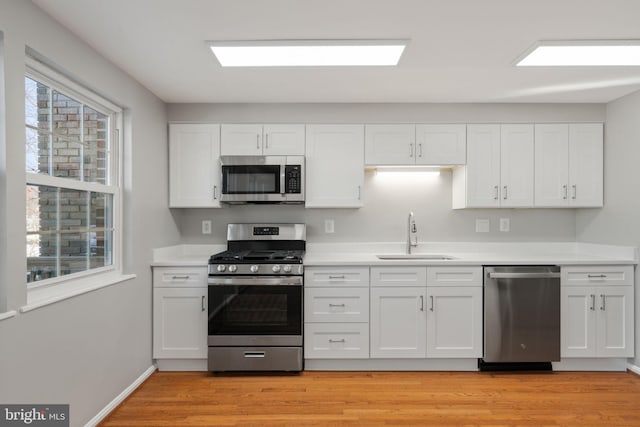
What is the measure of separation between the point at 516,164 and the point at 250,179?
2.35 m

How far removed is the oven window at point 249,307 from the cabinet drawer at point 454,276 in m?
1.08

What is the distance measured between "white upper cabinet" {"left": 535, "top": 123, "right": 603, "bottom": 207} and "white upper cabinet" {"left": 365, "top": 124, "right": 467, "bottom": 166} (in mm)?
712

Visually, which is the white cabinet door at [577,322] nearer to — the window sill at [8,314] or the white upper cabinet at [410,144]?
the white upper cabinet at [410,144]

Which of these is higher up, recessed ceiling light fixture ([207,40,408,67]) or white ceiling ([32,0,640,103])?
white ceiling ([32,0,640,103])

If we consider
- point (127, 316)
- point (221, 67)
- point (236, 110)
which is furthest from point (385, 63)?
point (127, 316)

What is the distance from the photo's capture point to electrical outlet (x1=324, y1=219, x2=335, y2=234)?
3.69 meters

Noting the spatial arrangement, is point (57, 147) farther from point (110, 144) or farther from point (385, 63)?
point (385, 63)

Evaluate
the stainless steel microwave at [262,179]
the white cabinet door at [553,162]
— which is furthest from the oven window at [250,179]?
the white cabinet door at [553,162]

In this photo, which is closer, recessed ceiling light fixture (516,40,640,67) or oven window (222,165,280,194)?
recessed ceiling light fixture (516,40,640,67)

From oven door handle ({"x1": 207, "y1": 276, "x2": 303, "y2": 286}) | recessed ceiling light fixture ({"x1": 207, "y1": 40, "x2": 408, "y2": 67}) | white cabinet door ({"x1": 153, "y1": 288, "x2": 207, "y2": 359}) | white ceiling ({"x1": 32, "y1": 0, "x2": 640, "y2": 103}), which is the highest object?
white ceiling ({"x1": 32, "y1": 0, "x2": 640, "y2": 103})

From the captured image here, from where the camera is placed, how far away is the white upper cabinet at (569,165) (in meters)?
3.36

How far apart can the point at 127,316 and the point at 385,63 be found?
8.12 feet

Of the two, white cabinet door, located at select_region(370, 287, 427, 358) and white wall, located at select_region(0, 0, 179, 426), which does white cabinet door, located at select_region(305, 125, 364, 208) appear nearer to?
white cabinet door, located at select_region(370, 287, 427, 358)

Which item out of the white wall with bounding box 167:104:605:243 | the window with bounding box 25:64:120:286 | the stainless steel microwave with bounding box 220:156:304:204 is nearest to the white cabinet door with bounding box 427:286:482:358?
the white wall with bounding box 167:104:605:243
